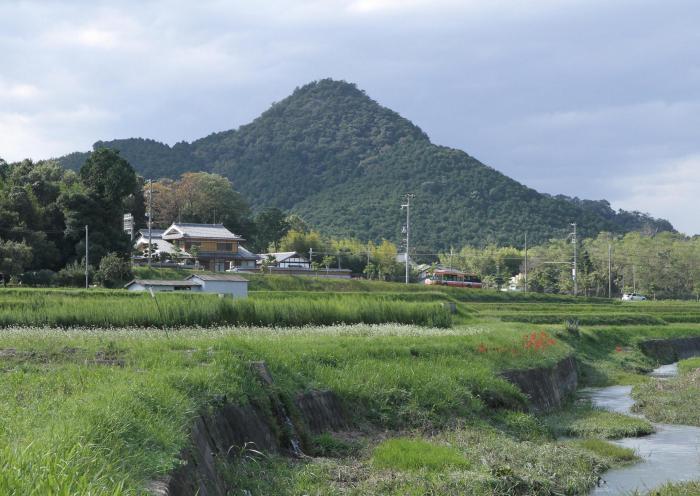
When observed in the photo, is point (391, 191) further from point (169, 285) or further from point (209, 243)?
point (169, 285)

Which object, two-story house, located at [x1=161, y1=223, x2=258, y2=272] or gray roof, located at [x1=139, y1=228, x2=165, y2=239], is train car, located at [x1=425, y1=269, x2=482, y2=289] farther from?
gray roof, located at [x1=139, y1=228, x2=165, y2=239]

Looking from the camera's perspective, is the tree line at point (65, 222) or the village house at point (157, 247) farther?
the village house at point (157, 247)

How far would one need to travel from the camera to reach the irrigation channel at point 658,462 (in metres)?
13.4

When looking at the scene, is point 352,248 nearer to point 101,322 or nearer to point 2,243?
point 2,243

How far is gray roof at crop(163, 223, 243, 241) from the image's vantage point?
8594 cm

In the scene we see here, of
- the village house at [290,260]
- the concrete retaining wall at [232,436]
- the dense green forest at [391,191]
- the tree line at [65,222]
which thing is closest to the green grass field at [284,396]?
the concrete retaining wall at [232,436]

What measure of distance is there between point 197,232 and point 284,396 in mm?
75770

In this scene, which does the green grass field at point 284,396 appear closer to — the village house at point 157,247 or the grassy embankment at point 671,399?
the grassy embankment at point 671,399

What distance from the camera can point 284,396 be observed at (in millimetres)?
13211

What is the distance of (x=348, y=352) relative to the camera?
1894 centimetres

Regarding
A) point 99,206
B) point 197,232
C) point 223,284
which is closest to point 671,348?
point 223,284

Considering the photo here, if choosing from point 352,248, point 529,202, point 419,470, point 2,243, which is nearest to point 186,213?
point 352,248

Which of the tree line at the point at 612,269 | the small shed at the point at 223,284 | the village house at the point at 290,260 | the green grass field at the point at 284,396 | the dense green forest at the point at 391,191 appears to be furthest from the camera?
the dense green forest at the point at 391,191

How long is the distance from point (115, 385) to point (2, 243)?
157 feet
